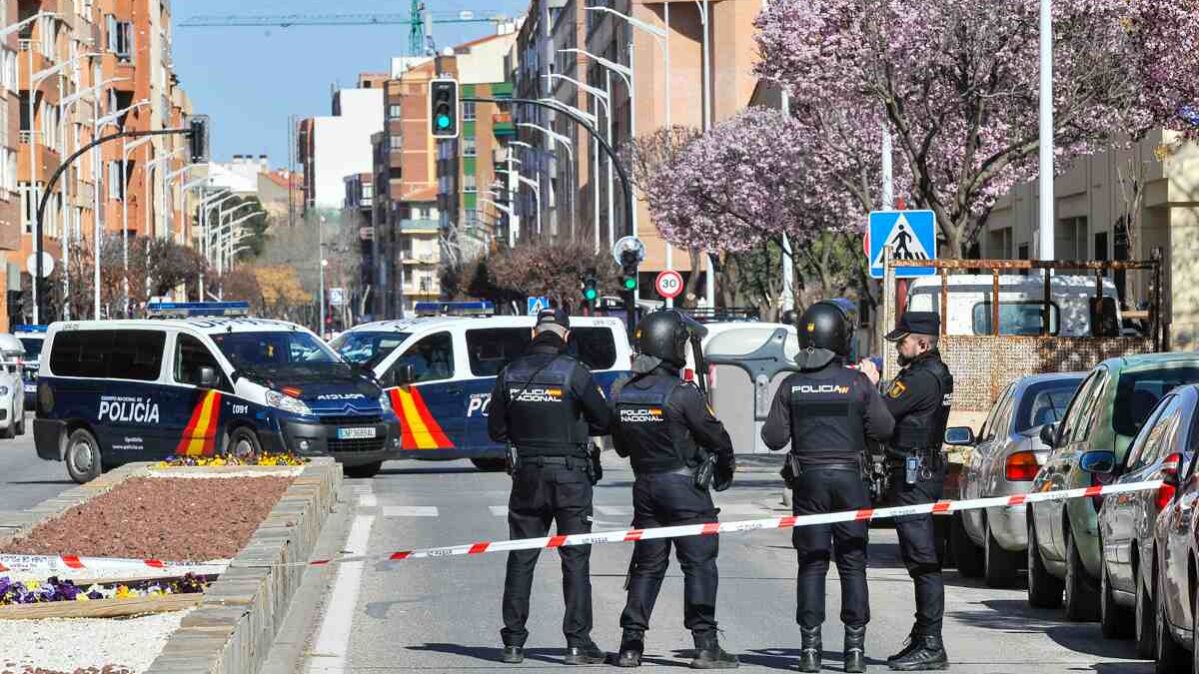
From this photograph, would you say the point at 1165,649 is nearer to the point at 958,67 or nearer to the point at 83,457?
the point at 83,457

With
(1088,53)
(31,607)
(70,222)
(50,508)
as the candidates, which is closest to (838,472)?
(31,607)

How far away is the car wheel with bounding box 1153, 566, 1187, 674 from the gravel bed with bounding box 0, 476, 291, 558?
18.7 feet

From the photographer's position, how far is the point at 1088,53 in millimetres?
30547

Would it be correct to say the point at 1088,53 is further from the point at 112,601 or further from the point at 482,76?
the point at 482,76

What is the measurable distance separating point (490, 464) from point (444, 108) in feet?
34.8

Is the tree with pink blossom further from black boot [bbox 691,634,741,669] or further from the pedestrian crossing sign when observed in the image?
black boot [bbox 691,634,741,669]

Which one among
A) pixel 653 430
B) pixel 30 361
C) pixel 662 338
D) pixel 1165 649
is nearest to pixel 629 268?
pixel 30 361

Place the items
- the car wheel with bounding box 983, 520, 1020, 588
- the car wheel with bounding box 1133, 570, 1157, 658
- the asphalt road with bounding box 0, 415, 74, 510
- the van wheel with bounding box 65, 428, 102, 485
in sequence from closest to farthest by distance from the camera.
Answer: the car wheel with bounding box 1133, 570, 1157, 658, the car wheel with bounding box 983, 520, 1020, 588, the asphalt road with bounding box 0, 415, 74, 510, the van wheel with bounding box 65, 428, 102, 485

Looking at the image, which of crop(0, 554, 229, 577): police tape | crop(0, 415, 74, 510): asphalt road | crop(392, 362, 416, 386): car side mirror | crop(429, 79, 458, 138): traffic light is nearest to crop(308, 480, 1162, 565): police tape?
crop(0, 554, 229, 577): police tape

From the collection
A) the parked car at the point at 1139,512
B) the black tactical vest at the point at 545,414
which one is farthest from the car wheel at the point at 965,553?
the black tactical vest at the point at 545,414

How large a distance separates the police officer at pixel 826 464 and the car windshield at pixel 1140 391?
7.68 feet

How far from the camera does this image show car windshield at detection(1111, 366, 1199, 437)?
42.5 feet

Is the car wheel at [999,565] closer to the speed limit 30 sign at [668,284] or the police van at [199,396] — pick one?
the police van at [199,396]

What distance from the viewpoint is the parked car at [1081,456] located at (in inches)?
502
